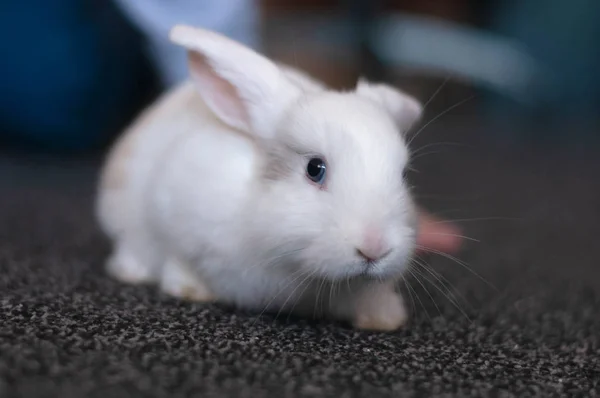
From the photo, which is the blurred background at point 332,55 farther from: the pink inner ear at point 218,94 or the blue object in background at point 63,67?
the pink inner ear at point 218,94

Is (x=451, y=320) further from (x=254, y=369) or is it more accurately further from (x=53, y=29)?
(x=53, y=29)

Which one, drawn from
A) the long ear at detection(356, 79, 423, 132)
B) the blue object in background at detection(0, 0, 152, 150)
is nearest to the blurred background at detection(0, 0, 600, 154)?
the blue object in background at detection(0, 0, 152, 150)

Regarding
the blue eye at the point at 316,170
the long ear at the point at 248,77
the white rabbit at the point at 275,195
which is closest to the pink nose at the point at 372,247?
the white rabbit at the point at 275,195

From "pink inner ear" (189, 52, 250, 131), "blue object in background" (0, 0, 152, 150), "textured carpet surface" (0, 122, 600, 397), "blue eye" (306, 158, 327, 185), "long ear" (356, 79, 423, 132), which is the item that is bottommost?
"textured carpet surface" (0, 122, 600, 397)

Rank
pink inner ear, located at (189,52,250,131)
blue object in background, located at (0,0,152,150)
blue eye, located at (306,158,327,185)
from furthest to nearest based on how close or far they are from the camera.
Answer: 1. blue object in background, located at (0,0,152,150)
2. pink inner ear, located at (189,52,250,131)
3. blue eye, located at (306,158,327,185)

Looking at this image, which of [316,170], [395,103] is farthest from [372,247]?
[395,103]

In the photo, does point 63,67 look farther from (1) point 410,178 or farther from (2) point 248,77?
(1) point 410,178

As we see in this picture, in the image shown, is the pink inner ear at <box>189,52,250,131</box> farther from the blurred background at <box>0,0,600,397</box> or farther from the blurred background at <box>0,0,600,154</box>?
the blurred background at <box>0,0,600,154</box>

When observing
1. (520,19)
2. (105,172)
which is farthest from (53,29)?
(520,19)
